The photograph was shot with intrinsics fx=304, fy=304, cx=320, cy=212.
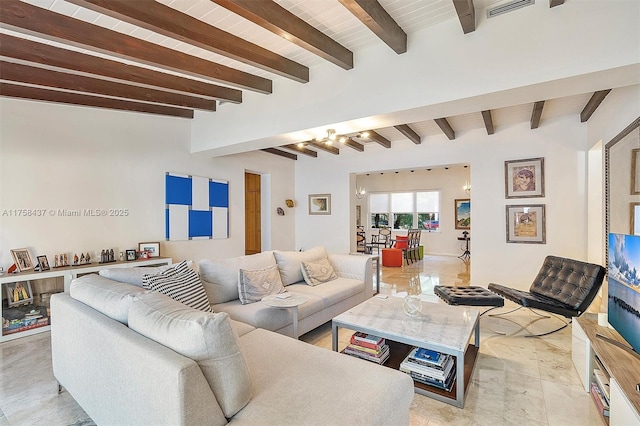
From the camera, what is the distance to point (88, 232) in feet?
12.9

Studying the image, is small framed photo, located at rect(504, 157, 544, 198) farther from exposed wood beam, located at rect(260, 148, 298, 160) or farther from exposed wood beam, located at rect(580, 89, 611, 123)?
exposed wood beam, located at rect(260, 148, 298, 160)

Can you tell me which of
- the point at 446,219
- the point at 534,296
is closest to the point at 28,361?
the point at 534,296

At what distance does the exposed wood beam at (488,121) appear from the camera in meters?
4.10

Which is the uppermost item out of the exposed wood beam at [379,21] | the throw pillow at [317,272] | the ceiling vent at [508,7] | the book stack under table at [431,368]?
the ceiling vent at [508,7]

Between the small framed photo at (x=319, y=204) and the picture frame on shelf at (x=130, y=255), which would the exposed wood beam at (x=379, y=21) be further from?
the small framed photo at (x=319, y=204)

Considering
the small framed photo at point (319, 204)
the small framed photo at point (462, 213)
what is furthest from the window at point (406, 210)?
the small framed photo at point (319, 204)

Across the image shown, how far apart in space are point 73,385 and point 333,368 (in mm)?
1635

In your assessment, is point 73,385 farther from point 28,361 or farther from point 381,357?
point 381,357

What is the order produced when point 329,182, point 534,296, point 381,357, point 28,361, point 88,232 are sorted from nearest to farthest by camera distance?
point 381,357, point 28,361, point 534,296, point 88,232, point 329,182

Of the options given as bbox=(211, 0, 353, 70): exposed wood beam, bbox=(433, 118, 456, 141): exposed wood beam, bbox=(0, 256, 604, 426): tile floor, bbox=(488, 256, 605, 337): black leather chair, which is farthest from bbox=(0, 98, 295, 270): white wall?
bbox=(488, 256, 605, 337): black leather chair

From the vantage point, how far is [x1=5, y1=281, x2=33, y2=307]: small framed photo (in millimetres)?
3209

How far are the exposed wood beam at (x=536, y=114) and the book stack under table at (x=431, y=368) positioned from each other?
10.9 feet

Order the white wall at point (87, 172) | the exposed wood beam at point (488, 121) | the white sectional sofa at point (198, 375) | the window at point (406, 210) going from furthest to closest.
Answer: the window at point (406, 210), the exposed wood beam at point (488, 121), the white wall at point (87, 172), the white sectional sofa at point (198, 375)

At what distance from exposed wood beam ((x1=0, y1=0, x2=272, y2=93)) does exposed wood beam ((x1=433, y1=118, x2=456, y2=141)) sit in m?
2.77
